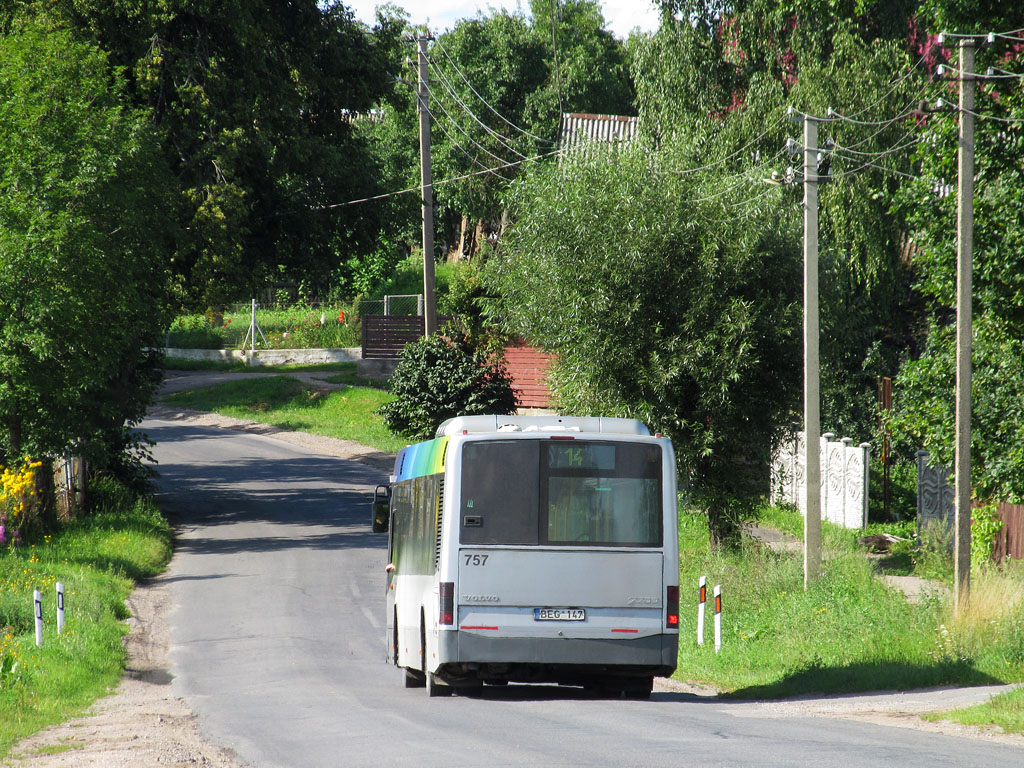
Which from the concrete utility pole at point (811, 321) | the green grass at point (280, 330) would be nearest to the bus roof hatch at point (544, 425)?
the concrete utility pole at point (811, 321)

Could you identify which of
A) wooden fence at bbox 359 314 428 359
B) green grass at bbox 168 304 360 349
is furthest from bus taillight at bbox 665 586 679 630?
green grass at bbox 168 304 360 349

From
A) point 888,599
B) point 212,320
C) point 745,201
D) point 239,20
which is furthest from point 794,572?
point 212,320

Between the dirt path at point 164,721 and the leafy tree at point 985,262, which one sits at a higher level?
the leafy tree at point 985,262

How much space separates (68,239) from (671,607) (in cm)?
1612

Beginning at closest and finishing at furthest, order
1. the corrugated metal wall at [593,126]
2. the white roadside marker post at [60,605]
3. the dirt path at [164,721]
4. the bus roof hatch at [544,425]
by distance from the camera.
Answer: the dirt path at [164,721] → the bus roof hatch at [544,425] → the white roadside marker post at [60,605] → the corrugated metal wall at [593,126]

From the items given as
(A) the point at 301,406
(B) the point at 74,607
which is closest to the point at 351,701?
(B) the point at 74,607

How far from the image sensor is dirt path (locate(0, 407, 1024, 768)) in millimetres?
8844

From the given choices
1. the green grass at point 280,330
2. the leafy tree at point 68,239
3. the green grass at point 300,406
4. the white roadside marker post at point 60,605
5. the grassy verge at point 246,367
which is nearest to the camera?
the white roadside marker post at point 60,605

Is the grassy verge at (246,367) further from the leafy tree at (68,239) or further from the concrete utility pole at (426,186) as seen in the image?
the leafy tree at (68,239)

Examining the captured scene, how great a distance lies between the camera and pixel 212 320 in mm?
58031

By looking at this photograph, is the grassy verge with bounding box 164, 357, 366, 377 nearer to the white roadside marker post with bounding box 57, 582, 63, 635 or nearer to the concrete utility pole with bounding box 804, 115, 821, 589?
the concrete utility pole with bounding box 804, 115, 821, 589

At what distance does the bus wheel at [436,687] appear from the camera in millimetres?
12457

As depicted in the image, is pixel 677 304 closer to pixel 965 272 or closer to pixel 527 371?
pixel 965 272

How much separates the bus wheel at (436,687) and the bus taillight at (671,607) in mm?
2620
